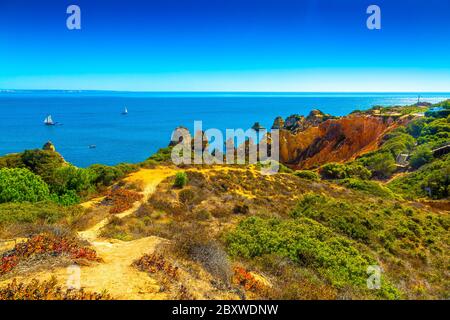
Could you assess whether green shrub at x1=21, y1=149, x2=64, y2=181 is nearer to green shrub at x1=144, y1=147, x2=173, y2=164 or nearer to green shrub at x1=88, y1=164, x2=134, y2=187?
green shrub at x1=88, y1=164, x2=134, y2=187

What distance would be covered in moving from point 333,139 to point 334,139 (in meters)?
0.17

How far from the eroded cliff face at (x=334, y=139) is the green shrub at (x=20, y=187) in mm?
41107

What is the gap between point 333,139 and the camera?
54.9 metres

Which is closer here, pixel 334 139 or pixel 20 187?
pixel 20 187

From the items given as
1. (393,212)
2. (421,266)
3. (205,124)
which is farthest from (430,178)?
(205,124)

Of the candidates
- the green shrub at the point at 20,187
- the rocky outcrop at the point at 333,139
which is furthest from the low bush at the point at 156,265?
the rocky outcrop at the point at 333,139

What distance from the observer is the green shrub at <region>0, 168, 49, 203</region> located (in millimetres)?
15875

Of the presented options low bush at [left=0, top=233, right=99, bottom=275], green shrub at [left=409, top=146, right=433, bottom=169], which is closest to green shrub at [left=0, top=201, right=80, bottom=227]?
low bush at [left=0, top=233, right=99, bottom=275]

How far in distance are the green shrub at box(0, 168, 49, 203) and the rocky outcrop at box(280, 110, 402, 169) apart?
135ft

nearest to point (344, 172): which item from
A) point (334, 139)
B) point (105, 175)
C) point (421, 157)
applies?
point (421, 157)

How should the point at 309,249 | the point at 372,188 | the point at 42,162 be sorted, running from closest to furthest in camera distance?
the point at 309,249 → the point at 42,162 → the point at 372,188

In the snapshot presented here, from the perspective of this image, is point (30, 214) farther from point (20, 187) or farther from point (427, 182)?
point (427, 182)

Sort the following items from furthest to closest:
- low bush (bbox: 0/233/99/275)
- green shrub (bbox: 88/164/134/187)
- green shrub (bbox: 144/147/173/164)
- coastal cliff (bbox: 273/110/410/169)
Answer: coastal cliff (bbox: 273/110/410/169) < green shrub (bbox: 144/147/173/164) < green shrub (bbox: 88/164/134/187) < low bush (bbox: 0/233/99/275)
